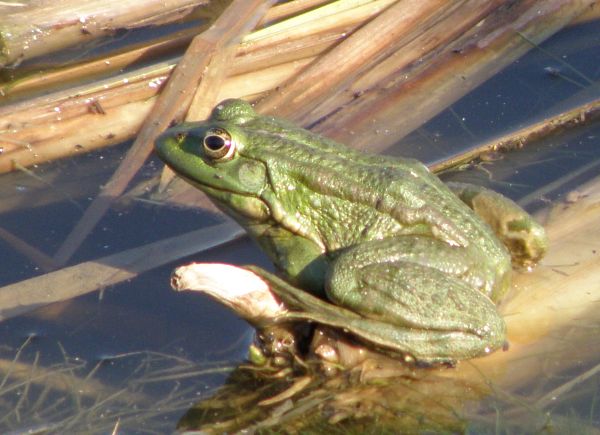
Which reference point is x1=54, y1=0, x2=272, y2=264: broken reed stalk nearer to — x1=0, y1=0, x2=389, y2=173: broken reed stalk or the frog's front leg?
x1=0, y1=0, x2=389, y2=173: broken reed stalk

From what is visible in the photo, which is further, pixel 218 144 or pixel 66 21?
pixel 66 21

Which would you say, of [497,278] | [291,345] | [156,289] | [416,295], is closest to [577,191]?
[497,278]

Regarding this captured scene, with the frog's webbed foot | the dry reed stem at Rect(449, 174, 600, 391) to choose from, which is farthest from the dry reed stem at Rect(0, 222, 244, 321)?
the dry reed stem at Rect(449, 174, 600, 391)

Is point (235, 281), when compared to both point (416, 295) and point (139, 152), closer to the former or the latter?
point (416, 295)

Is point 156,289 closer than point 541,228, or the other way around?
point 541,228

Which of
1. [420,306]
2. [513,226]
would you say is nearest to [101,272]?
[420,306]

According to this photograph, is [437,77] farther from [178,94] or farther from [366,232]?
[366,232]

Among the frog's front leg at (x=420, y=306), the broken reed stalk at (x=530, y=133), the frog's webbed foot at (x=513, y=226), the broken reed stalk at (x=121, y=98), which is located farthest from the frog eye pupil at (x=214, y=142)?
the broken reed stalk at (x=121, y=98)
